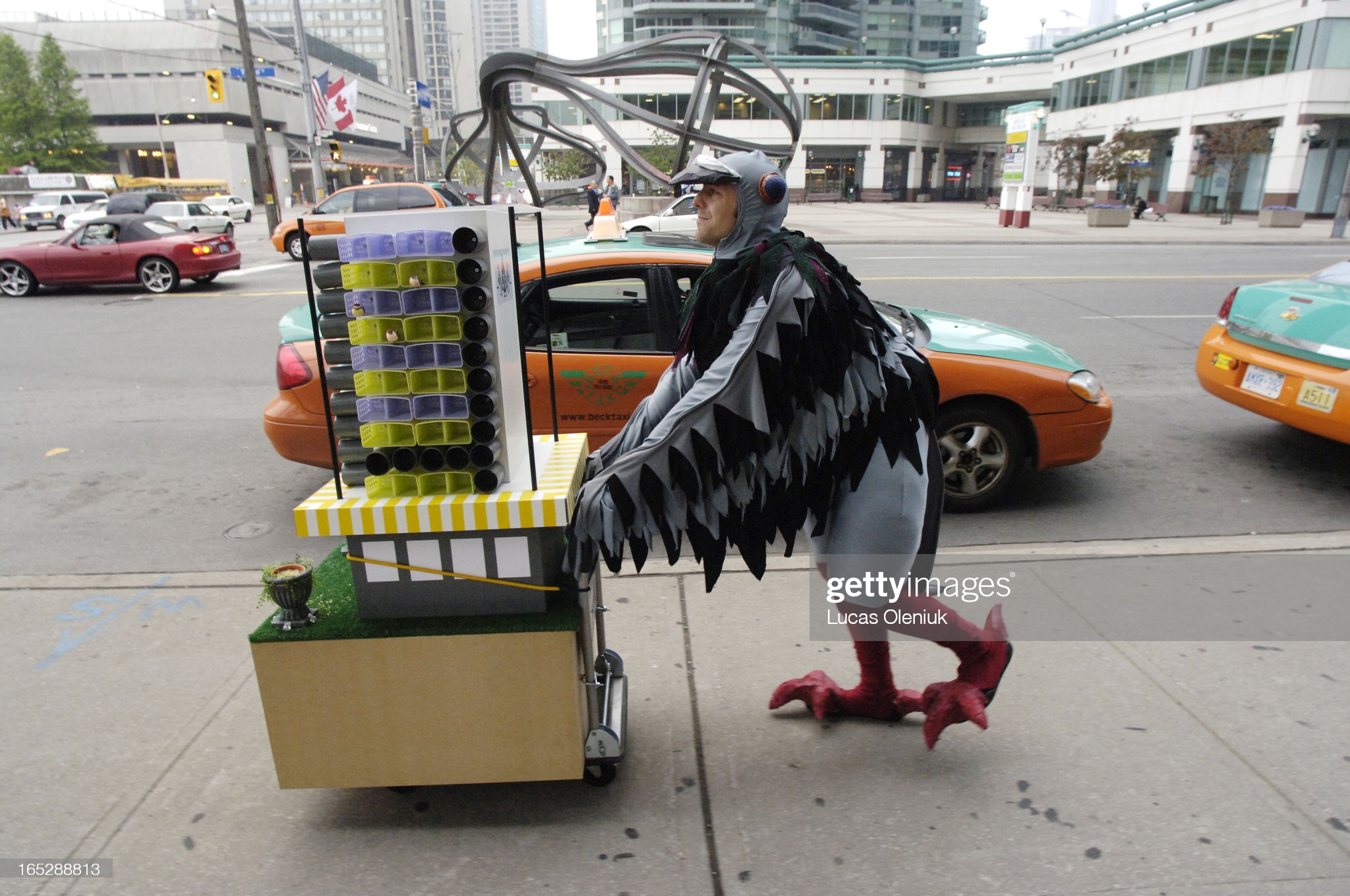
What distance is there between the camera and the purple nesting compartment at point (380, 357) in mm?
2160

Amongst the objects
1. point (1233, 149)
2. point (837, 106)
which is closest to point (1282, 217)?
point (1233, 149)

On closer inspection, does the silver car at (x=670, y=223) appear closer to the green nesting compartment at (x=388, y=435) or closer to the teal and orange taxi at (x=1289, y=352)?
the teal and orange taxi at (x=1289, y=352)

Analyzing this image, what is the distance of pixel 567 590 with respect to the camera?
2.38 meters

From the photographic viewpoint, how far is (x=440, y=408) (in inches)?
86.0

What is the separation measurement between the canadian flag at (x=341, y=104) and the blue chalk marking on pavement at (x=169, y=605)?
26559mm

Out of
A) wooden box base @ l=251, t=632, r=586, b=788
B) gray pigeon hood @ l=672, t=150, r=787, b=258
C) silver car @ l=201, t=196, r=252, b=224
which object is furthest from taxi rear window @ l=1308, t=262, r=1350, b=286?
silver car @ l=201, t=196, r=252, b=224

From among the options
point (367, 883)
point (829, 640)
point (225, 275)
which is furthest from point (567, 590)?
point (225, 275)

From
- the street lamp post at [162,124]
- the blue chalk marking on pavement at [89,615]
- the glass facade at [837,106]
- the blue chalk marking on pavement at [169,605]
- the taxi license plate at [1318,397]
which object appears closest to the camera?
the blue chalk marking on pavement at [89,615]

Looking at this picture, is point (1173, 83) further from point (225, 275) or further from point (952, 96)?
point (225, 275)

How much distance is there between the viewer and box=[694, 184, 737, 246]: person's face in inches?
90.3

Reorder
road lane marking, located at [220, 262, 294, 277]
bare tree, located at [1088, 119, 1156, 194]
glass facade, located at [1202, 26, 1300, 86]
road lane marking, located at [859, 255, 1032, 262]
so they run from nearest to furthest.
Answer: road lane marking, located at [220, 262, 294, 277]
road lane marking, located at [859, 255, 1032, 262]
glass facade, located at [1202, 26, 1300, 86]
bare tree, located at [1088, 119, 1156, 194]

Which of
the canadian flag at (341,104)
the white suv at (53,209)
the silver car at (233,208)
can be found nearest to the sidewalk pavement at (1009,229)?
the canadian flag at (341,104)

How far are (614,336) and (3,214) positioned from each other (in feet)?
159

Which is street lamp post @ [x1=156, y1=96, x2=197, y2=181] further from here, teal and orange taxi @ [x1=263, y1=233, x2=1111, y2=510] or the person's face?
the person's face
